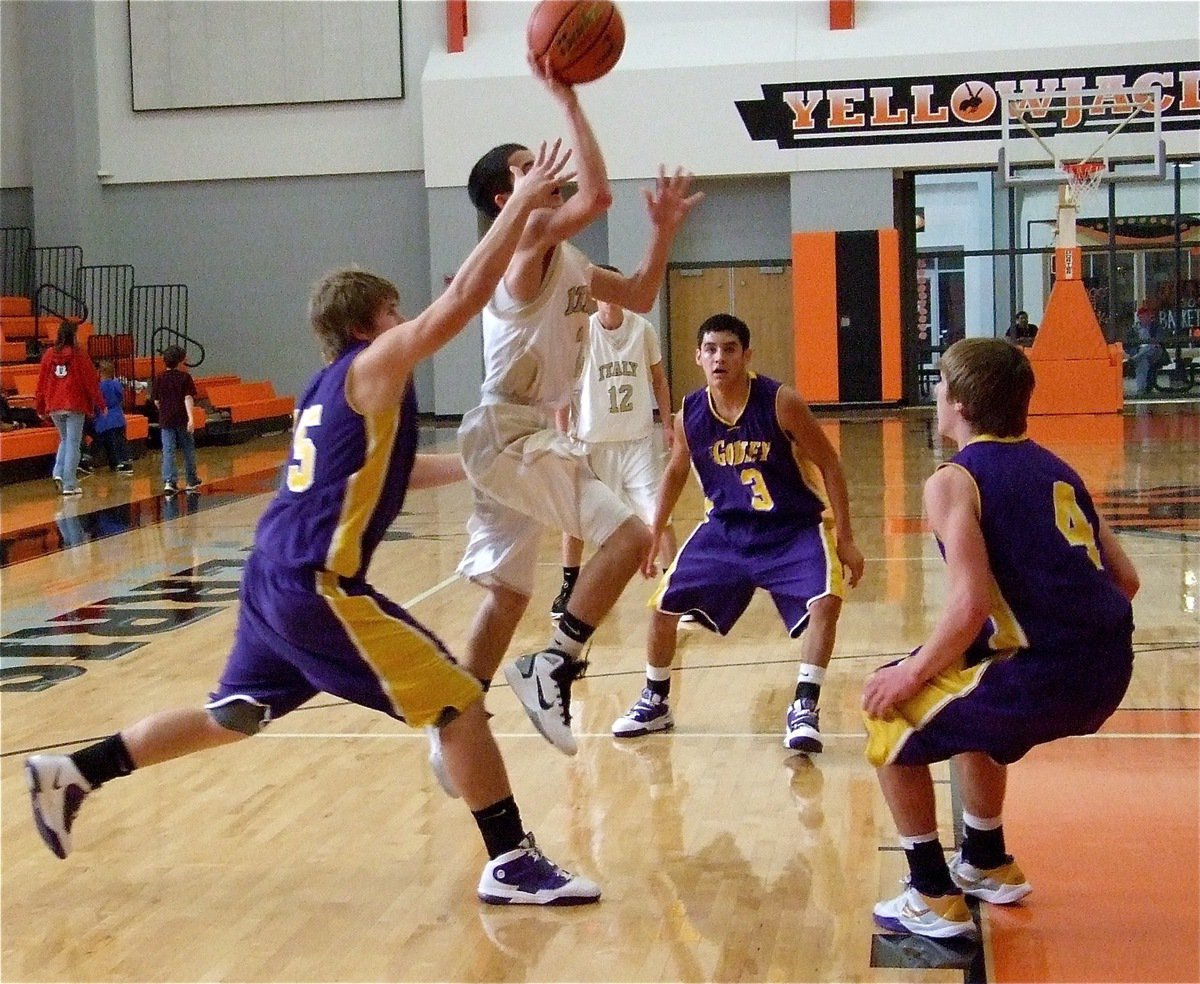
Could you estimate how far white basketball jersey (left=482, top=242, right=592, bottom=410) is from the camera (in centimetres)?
417

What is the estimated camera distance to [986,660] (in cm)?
311

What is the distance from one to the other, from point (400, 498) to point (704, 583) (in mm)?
1847

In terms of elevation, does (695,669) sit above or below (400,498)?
below

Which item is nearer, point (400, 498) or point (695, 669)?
point (400, 498)

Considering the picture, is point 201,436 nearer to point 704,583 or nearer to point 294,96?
point 294,96

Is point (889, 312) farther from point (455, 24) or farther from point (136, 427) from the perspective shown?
point (136, 427)

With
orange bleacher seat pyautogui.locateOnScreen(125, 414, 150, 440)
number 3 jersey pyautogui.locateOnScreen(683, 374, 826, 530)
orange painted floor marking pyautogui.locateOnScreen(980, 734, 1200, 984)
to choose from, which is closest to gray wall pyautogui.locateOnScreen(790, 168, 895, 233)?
orange bleacher seat pyautogui.locateOnScreen(125, 414, 150, 440)

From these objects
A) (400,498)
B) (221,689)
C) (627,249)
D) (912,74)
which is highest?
(912,74)

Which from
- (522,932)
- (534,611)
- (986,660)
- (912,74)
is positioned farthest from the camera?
(912,74)

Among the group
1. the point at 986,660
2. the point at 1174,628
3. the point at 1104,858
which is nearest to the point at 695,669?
the point at 1174,628

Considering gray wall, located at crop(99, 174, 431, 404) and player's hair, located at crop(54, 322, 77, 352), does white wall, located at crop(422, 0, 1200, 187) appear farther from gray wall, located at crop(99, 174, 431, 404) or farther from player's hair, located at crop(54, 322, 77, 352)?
player's hair, located at crop(54, 322, 77, 352)

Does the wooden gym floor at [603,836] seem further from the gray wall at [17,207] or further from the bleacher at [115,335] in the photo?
the gray wall at [17,207]

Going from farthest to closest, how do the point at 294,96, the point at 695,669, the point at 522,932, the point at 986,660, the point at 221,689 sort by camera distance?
the point at 294,96
the point at 695,669
the point at 221,689
the point at 522,932
the point at 986,660

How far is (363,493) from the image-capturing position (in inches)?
131
